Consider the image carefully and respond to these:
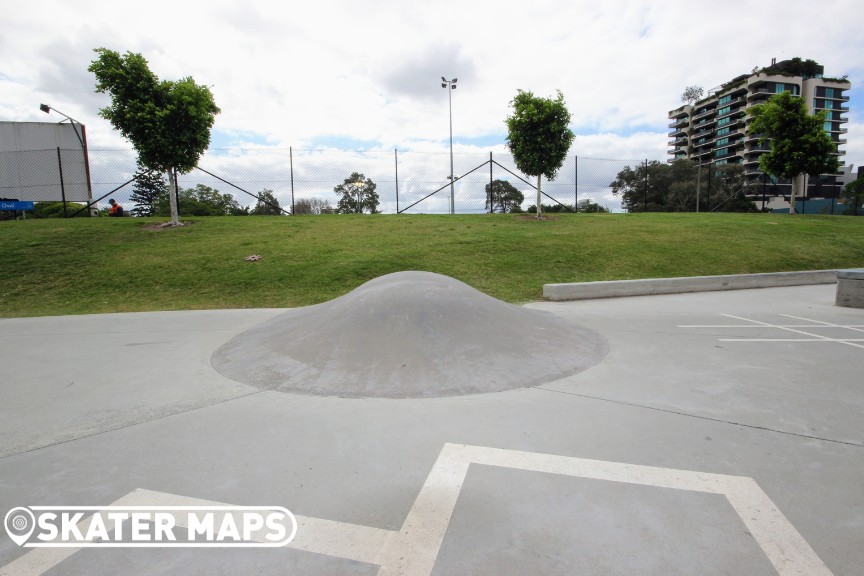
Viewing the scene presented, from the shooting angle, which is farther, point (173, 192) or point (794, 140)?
point (794, 140)

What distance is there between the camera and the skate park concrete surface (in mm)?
1912

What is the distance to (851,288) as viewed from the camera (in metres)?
8.05

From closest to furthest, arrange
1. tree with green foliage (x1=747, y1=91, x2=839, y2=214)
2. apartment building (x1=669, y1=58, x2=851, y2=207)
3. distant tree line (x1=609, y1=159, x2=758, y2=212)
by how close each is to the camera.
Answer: tree with green foliage (x1=747, y1=91, x2=839, y2=214), distant tree line (x1=609, y1=159, x2=758, y2=212), apartment building (x1=669, y1=58, x2=851, y2=207)

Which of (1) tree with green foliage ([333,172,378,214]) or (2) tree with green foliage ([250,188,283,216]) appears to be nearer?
(2) tree with green foliage ([250,188,283,216])

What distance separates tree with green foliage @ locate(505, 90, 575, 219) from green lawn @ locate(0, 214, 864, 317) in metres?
2.65

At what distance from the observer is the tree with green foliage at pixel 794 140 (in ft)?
76.2

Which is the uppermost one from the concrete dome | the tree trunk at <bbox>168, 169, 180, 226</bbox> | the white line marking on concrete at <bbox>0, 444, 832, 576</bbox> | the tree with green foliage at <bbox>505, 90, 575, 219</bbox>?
the tree with green foliage at <bbox>505, 90, 575, 219</bbox>

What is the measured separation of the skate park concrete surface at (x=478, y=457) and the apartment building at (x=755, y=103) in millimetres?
93860

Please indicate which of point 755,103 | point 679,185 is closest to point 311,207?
point 679,185

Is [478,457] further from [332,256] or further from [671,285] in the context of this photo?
[332,256]

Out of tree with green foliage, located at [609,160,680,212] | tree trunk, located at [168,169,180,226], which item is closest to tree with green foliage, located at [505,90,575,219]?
tree trunk, located at [168,169,180,226]

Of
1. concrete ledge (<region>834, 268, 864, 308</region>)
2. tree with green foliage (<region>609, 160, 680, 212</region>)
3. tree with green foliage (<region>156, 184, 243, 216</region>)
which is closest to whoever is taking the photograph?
concrete ledge (<region>834, 268, 864, 308</region>)

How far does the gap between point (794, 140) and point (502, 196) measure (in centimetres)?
1675

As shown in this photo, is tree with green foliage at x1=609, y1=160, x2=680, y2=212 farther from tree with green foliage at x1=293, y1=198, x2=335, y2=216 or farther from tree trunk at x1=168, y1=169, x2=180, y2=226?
tree trunk at x1=168, y1=169, x2=180, y2=226
